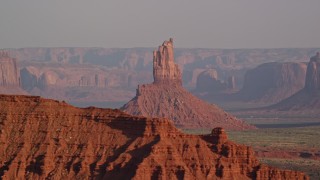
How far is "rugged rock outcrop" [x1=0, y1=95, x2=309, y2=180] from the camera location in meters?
86.4

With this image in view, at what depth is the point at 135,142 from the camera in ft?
291

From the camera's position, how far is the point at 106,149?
8912cm

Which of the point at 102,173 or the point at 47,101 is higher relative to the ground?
the point at 47,101

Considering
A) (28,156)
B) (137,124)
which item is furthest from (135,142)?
(28,156)

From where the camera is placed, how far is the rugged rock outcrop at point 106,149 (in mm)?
86438

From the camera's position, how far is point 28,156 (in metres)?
89.8

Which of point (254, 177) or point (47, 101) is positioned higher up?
point (47, 101)

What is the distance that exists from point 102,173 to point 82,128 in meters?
5.80

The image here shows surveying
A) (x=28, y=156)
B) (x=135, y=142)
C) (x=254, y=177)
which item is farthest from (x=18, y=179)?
(x=254, y=177)

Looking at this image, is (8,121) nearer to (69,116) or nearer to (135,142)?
(69,116)

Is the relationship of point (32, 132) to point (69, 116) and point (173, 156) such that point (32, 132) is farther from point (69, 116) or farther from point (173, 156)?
point (173, 156)

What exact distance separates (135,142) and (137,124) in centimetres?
188

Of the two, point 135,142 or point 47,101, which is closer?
point 135,142

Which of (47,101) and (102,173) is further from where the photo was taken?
(47,101)
